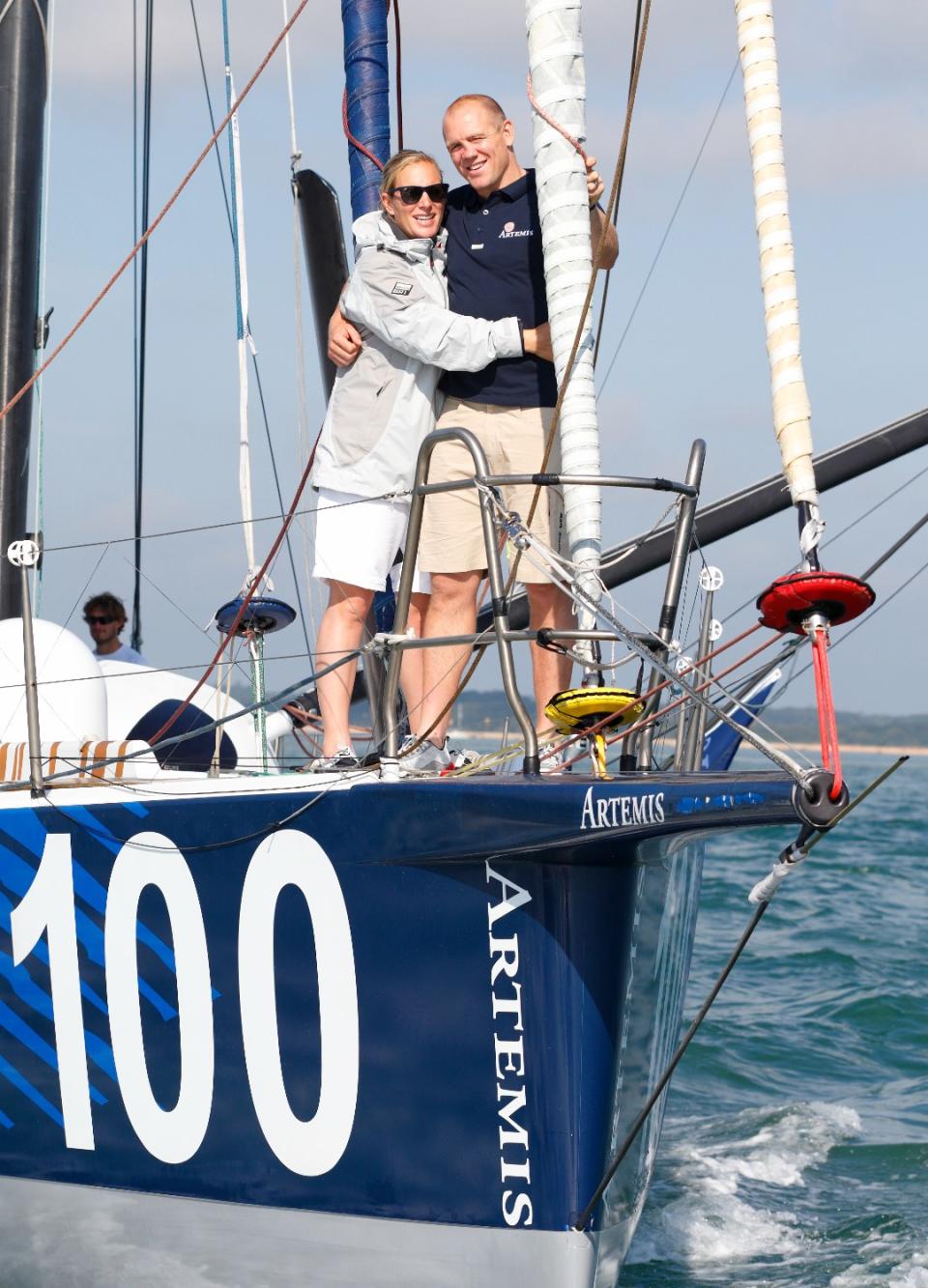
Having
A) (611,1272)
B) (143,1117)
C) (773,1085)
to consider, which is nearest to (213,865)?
(143,1117)

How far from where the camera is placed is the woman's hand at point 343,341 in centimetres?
430

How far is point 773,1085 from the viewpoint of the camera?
706 centimetres

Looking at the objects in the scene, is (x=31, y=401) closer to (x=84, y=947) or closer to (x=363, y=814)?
(x=84, y=947)

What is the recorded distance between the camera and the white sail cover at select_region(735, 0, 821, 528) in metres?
3.29

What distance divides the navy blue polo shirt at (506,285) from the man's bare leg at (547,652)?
489mm

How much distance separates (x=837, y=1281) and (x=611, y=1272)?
1.42 meters

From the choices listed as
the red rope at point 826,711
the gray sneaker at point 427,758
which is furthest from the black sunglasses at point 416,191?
the red rope at point 826,711

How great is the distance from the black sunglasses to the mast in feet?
8.39

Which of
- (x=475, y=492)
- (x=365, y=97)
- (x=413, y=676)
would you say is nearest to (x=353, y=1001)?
(x=413, y=676)

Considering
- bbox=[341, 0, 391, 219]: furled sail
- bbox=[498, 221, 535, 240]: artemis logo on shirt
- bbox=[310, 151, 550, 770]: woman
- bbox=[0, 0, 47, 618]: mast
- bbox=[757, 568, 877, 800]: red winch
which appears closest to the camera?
bbox=[757, 568, 877, 800]: red winch

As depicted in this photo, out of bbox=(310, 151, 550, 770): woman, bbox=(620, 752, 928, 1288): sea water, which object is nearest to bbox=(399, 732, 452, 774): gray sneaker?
bbox=(310, 151, 550, 770): woman

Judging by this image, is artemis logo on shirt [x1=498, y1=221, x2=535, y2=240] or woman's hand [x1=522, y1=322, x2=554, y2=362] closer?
woman's hand [x1=522, y1=322, x2=554, y2=362]

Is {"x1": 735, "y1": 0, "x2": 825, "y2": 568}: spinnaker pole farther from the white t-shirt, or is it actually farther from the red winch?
the white t-shirt

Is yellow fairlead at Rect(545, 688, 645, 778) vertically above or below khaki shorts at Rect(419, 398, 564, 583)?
below
